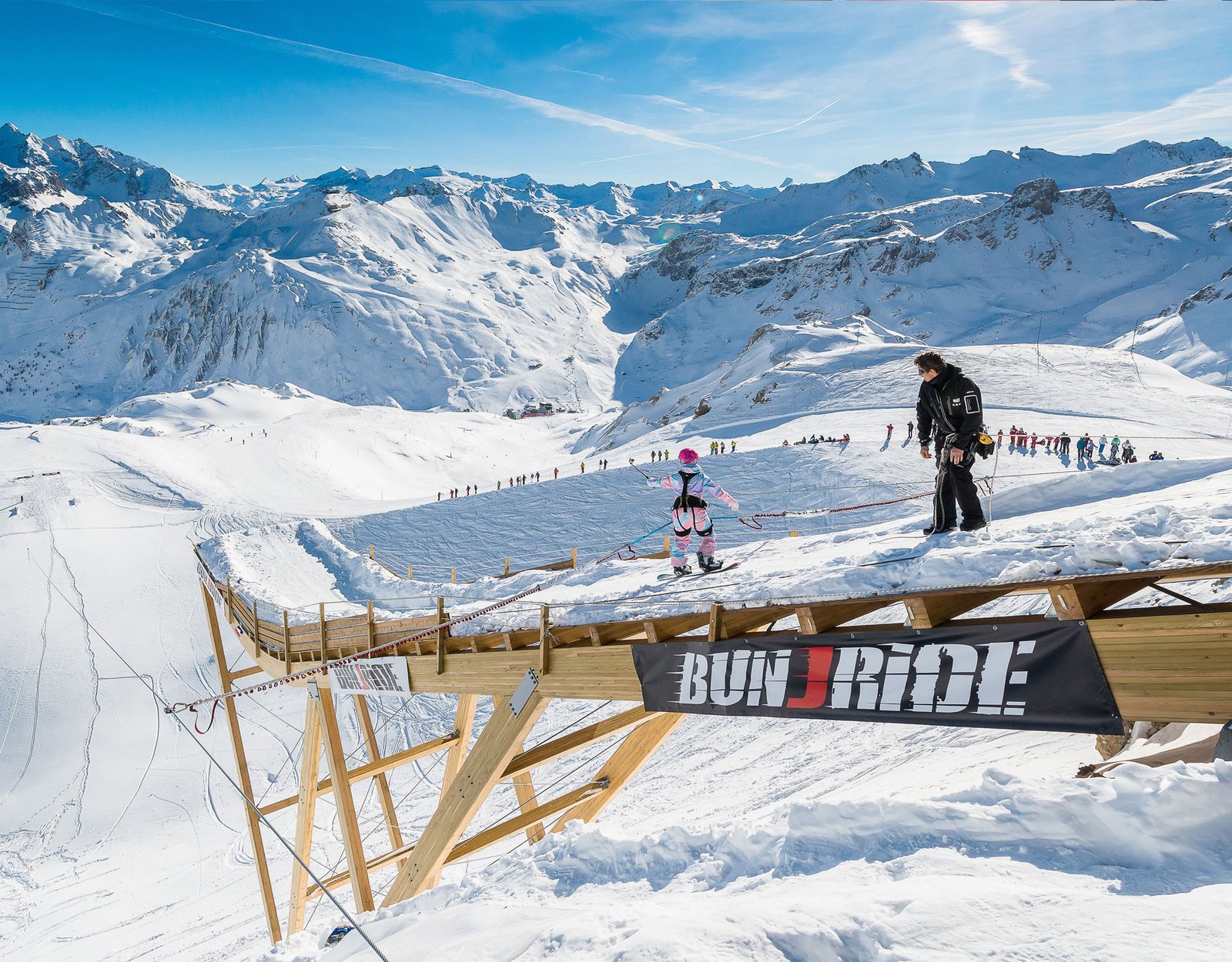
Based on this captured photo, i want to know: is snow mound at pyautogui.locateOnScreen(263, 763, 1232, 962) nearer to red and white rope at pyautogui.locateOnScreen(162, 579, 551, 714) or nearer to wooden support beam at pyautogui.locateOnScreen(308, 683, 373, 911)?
red and white rope at pyautogui.locateOnScreen(162, 579, 551, 714)

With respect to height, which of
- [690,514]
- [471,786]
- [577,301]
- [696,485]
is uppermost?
[577,301]

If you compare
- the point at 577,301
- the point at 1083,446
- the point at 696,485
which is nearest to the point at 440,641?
the point at 696,485

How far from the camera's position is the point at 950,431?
20.4 feet

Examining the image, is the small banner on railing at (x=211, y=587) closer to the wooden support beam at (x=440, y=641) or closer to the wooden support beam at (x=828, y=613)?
the wooden support beam at (x=440, y=641)

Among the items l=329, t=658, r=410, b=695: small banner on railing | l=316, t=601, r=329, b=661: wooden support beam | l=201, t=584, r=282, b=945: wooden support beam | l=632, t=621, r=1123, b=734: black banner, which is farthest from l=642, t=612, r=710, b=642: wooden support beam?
l=201, t=584, r=282, b=945: wooden support beam

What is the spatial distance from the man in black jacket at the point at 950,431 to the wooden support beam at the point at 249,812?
8.69 meters

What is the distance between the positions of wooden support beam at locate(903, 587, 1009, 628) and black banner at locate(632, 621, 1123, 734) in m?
0.11

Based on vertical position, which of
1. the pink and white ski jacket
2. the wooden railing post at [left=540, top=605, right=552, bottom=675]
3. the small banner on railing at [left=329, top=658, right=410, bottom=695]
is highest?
the pink and white ski jacket

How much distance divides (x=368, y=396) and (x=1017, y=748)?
125165mm

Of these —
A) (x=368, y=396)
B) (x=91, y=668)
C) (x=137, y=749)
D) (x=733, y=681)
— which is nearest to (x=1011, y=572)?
(x=733, y=681)

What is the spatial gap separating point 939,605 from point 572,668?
3245mm

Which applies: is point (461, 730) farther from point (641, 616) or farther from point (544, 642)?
point (641, 616)

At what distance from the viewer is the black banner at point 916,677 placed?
160 inches

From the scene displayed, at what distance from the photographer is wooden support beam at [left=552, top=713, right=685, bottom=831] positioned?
7520 millimetres
